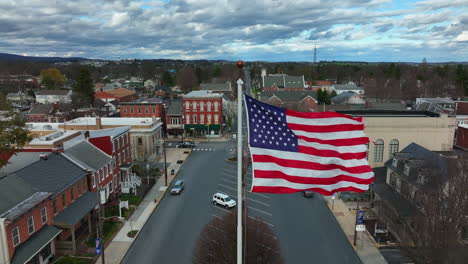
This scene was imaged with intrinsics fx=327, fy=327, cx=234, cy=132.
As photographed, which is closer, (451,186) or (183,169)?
(451,186)

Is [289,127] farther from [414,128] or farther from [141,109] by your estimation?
[141,109]

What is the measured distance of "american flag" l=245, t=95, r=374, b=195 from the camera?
977cm

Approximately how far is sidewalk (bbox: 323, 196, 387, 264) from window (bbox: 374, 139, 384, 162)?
10066 millimetres

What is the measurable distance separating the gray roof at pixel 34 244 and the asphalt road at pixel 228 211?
5.42 m

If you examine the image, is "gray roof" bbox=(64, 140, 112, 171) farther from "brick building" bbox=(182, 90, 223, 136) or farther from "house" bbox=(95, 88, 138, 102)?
"house" bbox=(95, 88, 138, 102)

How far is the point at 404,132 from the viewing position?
1578 inches

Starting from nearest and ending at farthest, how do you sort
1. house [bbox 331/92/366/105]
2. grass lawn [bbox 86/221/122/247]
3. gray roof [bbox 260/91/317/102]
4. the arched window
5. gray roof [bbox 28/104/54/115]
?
grass lawn [bbox 86/221/122/247], the arched window, gray roof [bbox 28/104/54/115], gray roof [bbox 260/91/317/102], house [bbox 331/92/366/105]

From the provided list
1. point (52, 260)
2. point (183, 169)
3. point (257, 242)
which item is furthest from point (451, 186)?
point (183, 169)

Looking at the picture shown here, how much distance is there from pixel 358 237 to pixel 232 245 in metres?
12.6

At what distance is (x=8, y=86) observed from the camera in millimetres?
138375

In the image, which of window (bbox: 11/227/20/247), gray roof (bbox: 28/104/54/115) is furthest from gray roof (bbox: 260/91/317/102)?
window (bbox: 11/227/20/247)

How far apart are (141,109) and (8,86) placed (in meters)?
108

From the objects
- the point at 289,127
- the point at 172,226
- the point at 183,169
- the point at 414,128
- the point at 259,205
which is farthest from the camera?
the point at 183,169

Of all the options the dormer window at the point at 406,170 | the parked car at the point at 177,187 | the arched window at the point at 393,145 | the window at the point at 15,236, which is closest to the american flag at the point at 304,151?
the window at the point at 15,236
